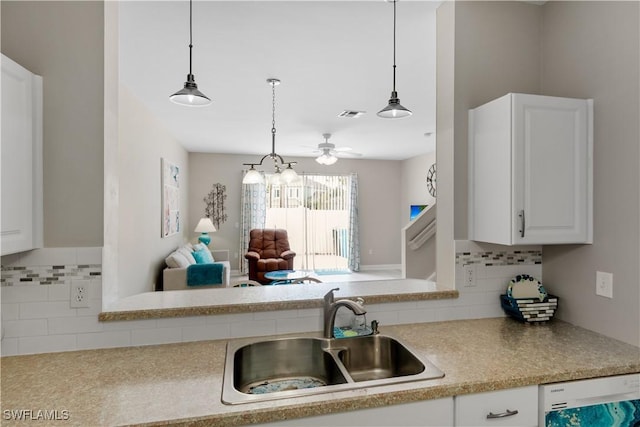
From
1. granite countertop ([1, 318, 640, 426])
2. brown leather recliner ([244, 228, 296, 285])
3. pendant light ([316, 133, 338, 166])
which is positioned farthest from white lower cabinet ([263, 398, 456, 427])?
brown leather recliner ([244, 228, 296, 285])

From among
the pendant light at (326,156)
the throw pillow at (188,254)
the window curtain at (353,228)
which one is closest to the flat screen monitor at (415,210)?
the window curtain at (353,228)

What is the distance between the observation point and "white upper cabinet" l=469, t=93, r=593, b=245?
1669 millimetres

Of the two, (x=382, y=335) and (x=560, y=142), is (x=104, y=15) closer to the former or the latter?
(x=382, y=335)

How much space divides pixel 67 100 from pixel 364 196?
7161mm

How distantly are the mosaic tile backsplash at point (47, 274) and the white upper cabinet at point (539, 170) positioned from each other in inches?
73.6

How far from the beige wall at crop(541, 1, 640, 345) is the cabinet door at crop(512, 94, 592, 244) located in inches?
2.7

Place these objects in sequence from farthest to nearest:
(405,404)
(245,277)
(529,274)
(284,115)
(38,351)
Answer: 1. (245,277)
2. (284,115)
3. (529,274)
4. (38,351)
5. (405,404)

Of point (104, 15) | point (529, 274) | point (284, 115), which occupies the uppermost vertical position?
point (284, 115)

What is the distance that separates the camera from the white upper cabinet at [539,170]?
167cm

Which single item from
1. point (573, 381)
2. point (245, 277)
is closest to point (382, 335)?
point (573, 381)

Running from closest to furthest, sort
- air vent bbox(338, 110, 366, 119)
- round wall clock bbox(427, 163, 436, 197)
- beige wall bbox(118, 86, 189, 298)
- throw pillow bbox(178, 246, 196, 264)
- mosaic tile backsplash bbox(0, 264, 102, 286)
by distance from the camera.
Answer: mosaic tile backsplash bbox(0, 264, 102, 286) → beige wall bbox(118, 86, 189, 298) → air vent bbox(338, 110, 366, 119) → throw pillow bbox(178, 246, 196, 264) → round wall clock bbox(427, 163, 436, 197)

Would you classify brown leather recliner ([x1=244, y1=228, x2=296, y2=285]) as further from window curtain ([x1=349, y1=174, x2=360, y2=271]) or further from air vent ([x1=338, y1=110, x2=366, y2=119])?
air vent ([x1=338, y1=110, x2=366, y2=119])

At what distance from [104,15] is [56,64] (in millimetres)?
299

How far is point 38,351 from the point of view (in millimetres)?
1524
